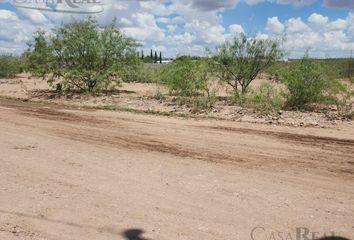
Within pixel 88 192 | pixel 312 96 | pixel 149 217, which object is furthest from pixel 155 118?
pixel 149 217

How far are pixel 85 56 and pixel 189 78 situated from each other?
23.3 feet

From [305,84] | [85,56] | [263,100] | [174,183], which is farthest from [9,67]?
[174,183]

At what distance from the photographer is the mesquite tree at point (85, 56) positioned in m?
21.6

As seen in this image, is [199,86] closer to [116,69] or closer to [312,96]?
[312,96]

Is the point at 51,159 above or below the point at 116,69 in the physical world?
below

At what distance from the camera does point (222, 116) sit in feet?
46.0

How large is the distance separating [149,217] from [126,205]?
528mm

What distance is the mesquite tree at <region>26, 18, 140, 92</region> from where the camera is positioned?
71.0 ft

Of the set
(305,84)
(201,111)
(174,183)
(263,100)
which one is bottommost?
(174,183)

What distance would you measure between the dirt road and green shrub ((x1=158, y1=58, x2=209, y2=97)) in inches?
Answer: 253

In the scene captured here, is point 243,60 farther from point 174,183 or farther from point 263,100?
point 174,183

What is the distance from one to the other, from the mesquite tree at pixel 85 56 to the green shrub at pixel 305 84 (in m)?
9.95

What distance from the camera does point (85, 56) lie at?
869 inches

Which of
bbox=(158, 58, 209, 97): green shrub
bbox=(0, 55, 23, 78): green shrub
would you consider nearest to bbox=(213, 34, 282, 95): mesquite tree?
bbox=(158, 58, 209, 97): green shrub
